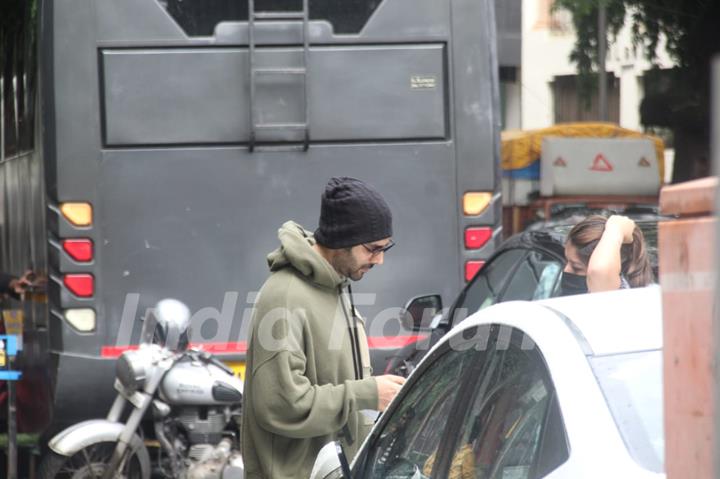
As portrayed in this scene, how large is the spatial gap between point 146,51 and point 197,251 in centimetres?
121

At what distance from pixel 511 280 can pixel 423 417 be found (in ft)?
10.5

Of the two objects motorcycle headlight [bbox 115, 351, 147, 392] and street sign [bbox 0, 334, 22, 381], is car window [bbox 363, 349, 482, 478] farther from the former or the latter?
street sign [bbox 0, 334, 22, 381]

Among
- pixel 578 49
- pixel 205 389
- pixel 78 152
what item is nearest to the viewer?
pixel 205 389

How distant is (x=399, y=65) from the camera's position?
8633 millimetres

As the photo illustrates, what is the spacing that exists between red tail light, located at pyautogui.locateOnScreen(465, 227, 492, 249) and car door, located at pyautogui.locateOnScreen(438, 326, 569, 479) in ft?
16.8

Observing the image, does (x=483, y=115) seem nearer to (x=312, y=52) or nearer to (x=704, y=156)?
(x=312, y=52)

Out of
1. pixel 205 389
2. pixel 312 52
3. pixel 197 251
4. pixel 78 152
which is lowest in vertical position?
pixel 205 389

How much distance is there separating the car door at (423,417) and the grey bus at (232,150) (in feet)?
14.2

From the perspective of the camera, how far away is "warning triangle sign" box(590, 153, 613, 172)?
2144 cm

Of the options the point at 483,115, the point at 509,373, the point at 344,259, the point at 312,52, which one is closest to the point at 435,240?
the point at 483,115

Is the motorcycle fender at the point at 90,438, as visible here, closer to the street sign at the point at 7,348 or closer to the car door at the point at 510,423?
the street sign at the point at 7,348

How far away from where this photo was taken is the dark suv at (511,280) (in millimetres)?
6766

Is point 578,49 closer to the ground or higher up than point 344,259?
higher up

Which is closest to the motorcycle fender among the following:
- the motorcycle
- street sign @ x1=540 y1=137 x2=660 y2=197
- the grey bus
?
the motorcycle
